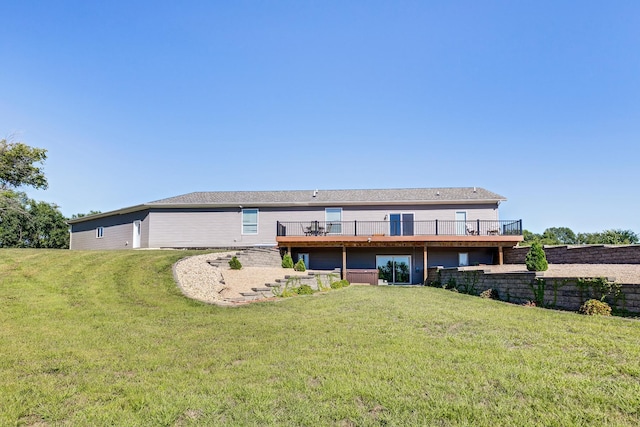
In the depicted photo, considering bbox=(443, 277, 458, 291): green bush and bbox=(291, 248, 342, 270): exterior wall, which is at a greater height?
bbox=(291, 248, 342, 270): exterior wall

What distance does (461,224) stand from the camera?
69.8 ft

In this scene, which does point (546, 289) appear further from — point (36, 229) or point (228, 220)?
point (36, 229)

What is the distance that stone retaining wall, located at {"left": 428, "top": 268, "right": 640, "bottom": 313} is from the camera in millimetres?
7869

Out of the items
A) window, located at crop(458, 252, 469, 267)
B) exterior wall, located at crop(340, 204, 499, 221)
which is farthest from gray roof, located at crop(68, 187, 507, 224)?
window, located at crop(458, 252, 469, 267)

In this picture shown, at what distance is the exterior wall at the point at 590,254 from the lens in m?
12.7

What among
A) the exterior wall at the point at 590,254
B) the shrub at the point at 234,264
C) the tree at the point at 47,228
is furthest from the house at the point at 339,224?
the tree at the point at 47,228

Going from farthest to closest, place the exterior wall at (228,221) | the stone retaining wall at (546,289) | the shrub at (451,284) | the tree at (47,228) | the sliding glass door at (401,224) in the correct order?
the tree at (47,228)
the exterior wall at (228,221)
the sliding glass door at (401,224)
the shrub at (451,284)
the stone retaining wall at (546,289)

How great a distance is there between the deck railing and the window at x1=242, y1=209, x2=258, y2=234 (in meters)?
1.58

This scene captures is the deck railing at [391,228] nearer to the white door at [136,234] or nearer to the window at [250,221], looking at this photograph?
the window at [250,221]

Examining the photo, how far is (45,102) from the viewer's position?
15875mm

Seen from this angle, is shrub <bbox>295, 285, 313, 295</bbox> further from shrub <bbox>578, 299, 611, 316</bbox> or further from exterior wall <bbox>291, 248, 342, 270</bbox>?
exterior wall <bbox>291, 248, 342, 270</bbox>

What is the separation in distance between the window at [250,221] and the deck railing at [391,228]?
1576mm

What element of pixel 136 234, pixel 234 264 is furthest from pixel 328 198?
pixel 136 234

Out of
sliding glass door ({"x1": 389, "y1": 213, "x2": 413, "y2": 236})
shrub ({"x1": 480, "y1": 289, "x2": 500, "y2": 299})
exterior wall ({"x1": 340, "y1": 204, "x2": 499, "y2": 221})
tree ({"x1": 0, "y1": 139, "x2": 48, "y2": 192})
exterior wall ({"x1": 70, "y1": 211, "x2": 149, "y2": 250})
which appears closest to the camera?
shrub ({"x1": 480, "y1": 289, "x2": 500, "y2": 299})
